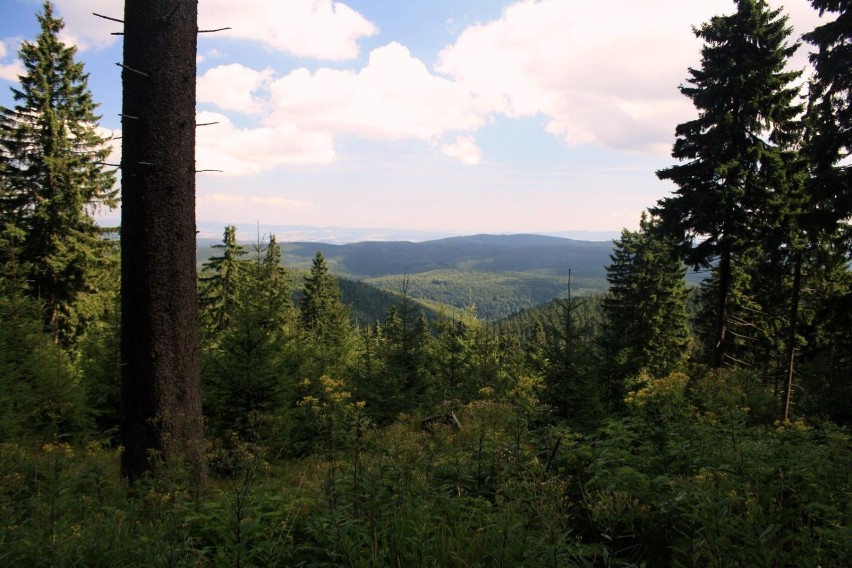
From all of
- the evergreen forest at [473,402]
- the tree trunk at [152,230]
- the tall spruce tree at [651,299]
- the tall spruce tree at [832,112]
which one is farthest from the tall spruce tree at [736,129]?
the tree trunk at [152,230]

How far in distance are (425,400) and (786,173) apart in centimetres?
1399

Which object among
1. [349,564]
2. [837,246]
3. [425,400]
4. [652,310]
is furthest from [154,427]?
→ [652,310]

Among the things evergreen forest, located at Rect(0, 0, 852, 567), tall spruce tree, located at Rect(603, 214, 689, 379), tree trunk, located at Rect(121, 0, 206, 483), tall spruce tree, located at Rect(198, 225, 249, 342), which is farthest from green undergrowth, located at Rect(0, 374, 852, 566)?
tall spruce tree, located at Rect(198, 225, 249, 342)

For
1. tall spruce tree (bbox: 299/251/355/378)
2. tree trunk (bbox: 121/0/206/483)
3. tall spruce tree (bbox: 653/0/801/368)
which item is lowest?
tall spruce tree (bbox: 299/251/355/378)

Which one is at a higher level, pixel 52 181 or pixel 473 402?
pixel 52 181

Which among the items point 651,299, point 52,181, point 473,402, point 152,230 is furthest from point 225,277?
point 651,299

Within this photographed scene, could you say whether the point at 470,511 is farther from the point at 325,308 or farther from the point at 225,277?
the point at 325,308

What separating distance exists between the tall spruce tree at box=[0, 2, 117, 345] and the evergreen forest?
0.10 meters

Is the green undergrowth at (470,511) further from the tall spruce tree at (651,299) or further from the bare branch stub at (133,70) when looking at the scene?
the tall spruce tree at (651,299)

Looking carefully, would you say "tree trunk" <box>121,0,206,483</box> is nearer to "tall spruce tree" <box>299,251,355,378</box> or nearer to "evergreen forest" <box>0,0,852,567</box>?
"evergreen forest" <box>0,0,852,567</box>

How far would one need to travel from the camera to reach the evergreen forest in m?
2.87

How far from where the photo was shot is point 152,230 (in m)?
4.42

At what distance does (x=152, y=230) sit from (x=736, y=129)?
17.1 metres

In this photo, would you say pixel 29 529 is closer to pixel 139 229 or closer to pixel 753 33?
pixel 139 229
